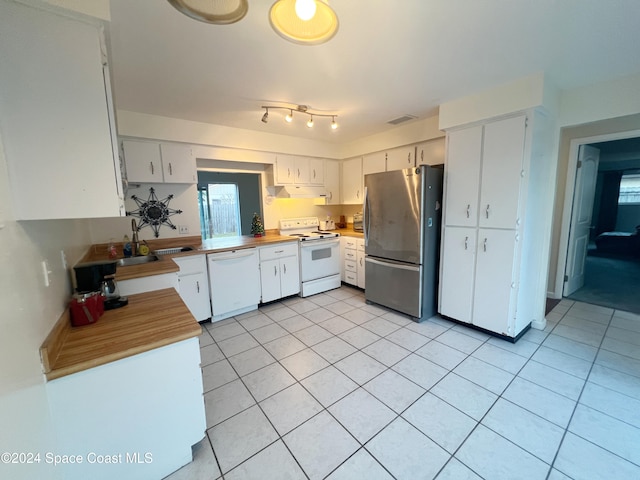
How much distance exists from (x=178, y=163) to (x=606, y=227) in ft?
33.5

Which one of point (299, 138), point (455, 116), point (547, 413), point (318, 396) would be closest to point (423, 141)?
point (455, 116)

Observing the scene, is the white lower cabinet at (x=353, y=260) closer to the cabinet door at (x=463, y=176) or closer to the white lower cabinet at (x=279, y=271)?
the white lower cabinet at (x=279, y=271)

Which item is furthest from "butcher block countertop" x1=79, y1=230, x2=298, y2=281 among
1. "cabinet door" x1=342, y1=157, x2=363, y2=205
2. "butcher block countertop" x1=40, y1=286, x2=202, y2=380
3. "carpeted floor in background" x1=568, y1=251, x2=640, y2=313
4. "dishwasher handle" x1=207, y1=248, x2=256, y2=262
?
"carpeted floor in background" x1=568, y1=251, x2=640, y2=313

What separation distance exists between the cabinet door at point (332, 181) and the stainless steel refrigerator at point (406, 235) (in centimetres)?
125

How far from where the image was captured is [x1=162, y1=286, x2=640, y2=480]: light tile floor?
1.40 metres

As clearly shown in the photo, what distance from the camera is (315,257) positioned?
3.90 meters

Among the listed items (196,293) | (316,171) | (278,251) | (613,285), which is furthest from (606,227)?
(196,293)

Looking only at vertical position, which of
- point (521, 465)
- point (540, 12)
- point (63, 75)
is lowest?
point (521, 465)

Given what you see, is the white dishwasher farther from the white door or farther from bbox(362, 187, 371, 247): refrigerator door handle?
the white door

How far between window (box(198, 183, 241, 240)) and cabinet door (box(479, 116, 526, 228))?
495cm

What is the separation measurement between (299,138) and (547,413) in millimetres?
4065

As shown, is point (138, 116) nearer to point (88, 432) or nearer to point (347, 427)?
point (88, 432)

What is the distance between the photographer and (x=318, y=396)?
1.90 m

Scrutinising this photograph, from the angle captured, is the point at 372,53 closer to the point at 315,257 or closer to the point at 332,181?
the point at 315,257
